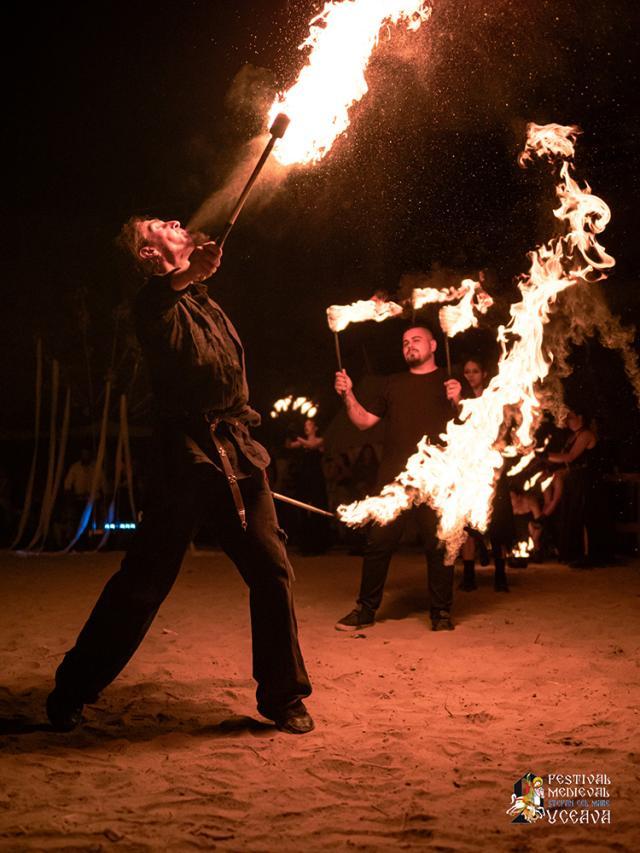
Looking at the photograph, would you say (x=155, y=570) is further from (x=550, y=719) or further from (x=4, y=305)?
(x=4, y=305)

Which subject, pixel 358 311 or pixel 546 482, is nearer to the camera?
pixel 358 311

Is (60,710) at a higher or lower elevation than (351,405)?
lower

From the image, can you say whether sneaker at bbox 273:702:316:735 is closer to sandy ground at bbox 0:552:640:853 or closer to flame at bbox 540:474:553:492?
sandy ground at bbox 0:552:640:853

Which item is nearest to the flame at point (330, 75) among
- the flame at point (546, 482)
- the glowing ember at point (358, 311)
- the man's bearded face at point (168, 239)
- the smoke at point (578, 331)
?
the man's bearded face at point (168, 239)

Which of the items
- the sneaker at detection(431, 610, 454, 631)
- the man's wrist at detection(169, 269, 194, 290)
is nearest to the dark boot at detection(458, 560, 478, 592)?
the sneaker at detection(431, 610, 454, 631)

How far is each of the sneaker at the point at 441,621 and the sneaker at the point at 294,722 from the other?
2.28 m

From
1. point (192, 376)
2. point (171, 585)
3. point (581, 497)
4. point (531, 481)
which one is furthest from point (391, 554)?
point (581, 497)

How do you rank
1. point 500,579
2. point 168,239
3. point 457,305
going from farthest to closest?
point 500,579, point 457,305, point 168,239

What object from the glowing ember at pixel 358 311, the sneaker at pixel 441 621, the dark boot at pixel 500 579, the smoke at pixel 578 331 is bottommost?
the sneaker at pixel 441 621

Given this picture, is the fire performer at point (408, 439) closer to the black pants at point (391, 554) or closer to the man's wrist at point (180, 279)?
the black pants at point (391, 554)

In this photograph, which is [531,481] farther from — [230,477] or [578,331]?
[230,477]

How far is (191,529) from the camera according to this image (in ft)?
12.1

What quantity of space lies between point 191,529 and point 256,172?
5.12 ft

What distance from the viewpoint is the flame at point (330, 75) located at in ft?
14.8
